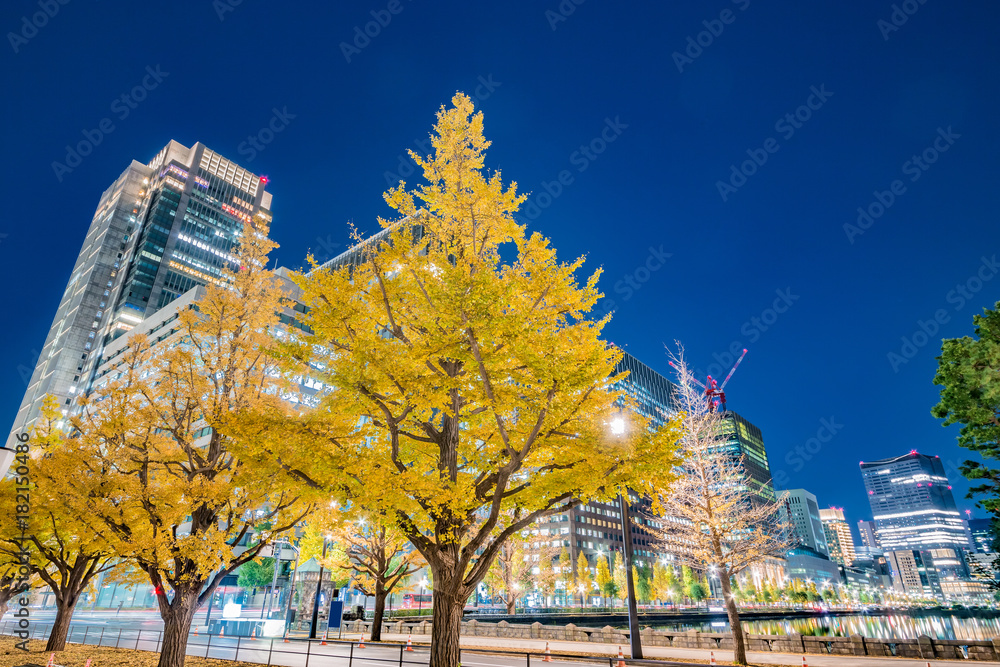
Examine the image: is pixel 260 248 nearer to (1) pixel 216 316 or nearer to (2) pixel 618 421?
(1) pixel 216 316

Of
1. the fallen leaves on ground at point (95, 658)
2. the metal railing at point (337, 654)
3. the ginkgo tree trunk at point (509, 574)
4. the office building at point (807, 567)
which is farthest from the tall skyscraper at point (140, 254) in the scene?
the office building at point (807, 567)

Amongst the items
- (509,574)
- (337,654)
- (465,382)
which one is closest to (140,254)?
(509,574)

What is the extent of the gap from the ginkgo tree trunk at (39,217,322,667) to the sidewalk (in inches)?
630

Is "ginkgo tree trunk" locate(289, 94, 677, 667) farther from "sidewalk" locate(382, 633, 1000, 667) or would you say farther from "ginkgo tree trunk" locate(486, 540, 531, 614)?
"ginkgo tree trunk" locate(486, 540, 531, 614)

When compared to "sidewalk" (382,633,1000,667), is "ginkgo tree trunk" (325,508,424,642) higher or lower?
higher

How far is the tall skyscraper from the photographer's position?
120938 mm

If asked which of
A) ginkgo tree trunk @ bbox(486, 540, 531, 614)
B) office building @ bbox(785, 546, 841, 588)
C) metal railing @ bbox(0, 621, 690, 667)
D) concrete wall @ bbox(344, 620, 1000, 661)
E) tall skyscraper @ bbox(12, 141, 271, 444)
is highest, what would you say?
tall skyscraper @ bbox(12, 141, 271, 444)

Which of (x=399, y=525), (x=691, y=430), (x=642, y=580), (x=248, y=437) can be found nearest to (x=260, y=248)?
(x=248, y=437)

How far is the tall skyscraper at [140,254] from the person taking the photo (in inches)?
4761

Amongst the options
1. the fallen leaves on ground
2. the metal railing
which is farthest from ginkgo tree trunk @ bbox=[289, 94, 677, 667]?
the fallen leaves on ground

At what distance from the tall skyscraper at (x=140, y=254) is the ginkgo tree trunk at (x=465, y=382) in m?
119

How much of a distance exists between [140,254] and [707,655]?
14567 centimetres

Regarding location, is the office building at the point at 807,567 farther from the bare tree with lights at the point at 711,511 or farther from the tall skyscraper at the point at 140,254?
the tall skyscraper at the point at 140,254

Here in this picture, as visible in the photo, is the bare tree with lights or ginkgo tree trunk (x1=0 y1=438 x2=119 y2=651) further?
the bare tree with lights
